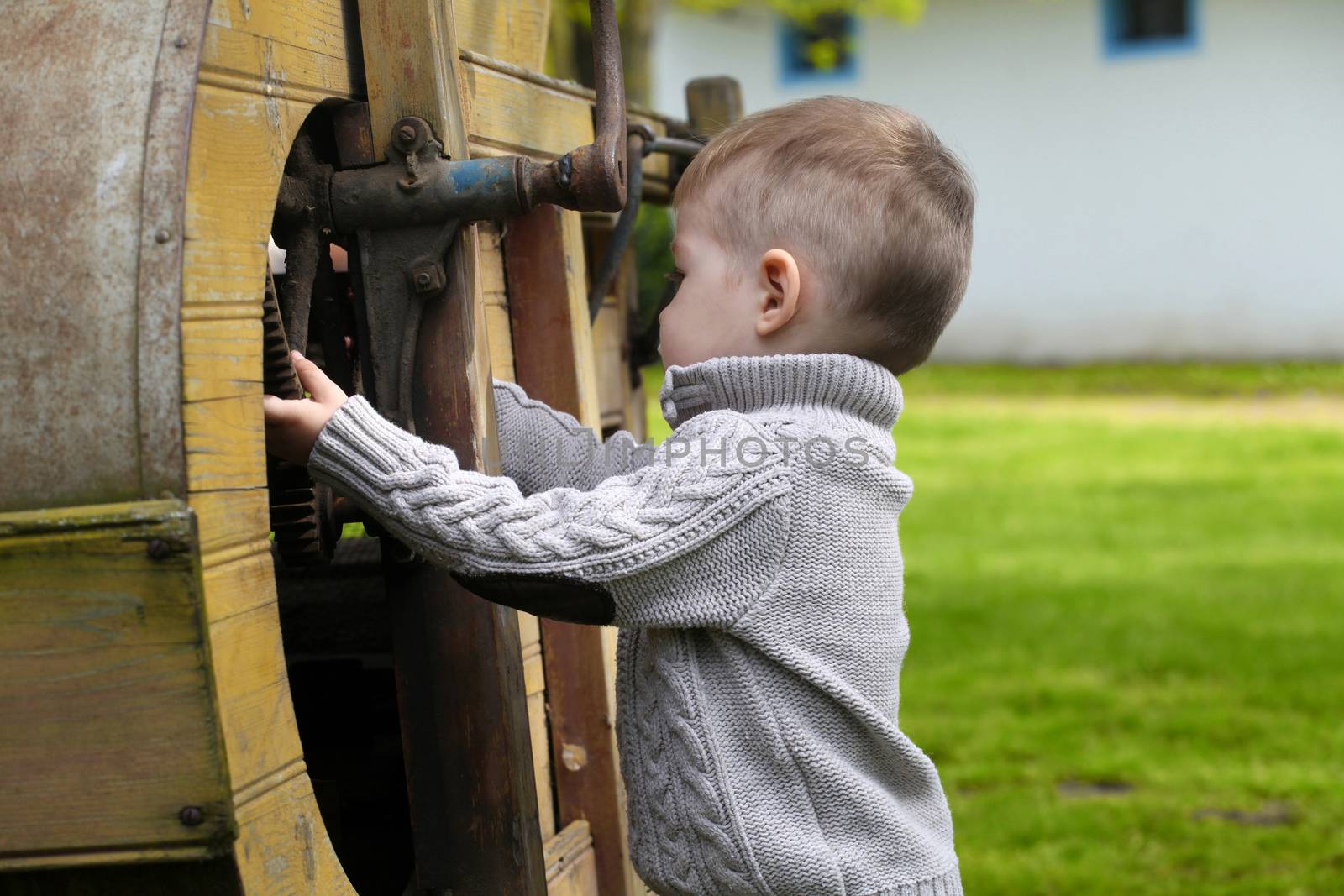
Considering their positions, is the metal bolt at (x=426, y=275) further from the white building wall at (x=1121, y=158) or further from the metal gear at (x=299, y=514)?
the white building wall at (x=1121, y=158)

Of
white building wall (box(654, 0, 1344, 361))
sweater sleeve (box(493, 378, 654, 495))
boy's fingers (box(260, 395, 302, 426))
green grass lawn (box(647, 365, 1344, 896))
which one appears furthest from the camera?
white building wall (box(654, 0, 1344, 361))

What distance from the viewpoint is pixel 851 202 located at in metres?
1.86

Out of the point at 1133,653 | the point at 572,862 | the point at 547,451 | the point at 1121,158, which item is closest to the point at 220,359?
the point at 547,451

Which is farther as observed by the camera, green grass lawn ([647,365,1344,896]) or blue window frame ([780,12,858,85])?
blue window frame ([780,12,858,85])

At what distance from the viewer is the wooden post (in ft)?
5.84

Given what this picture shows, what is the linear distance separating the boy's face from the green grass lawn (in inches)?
98.2

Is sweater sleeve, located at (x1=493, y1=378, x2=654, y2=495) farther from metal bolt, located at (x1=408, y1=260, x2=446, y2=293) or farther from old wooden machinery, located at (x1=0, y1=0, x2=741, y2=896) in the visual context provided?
metal bolt, located at (x1=408, y1=260, x2=446, y2=293)

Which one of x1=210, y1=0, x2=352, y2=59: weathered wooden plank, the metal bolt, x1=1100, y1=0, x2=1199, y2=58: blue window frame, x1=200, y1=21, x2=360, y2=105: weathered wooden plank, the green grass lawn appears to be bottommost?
the green grass lawn

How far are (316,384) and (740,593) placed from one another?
0.53 m

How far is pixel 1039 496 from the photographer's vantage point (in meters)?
8.88

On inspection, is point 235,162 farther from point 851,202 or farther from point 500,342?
point 500,342

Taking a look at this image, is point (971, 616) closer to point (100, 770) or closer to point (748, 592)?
point (748, 592)

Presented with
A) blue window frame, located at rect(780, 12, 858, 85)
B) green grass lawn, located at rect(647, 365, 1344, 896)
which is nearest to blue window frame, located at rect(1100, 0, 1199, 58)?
blue window frame, located at rect(780, 12, 858, 85)

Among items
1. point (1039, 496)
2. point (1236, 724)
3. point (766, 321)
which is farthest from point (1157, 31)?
point (766, 321)
